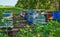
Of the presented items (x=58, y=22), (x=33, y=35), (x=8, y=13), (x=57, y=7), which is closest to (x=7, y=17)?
(x=8, y=13)

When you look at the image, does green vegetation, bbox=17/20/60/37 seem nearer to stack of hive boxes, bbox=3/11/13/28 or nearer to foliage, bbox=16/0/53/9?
stack of hive boxes, bbox=3/11/13/28

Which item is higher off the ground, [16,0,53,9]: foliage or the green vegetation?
[16,0,53,9]: foliage

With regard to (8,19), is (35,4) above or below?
above

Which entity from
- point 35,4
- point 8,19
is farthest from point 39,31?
point 35,4

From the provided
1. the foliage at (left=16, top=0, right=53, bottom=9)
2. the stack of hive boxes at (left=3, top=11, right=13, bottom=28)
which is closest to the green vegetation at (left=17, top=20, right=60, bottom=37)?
the stack of hive boxes at (left=3, top=11, right=13, bottom=28)

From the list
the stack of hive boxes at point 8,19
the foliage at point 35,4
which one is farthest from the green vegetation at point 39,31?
the foliage at point 35,4

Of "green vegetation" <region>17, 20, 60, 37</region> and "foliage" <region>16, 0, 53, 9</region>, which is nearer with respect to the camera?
"green vegetation" <region>17, 20, 60, 37</region>

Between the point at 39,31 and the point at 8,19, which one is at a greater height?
the point at 8,19

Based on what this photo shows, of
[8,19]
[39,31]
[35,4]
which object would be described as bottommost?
[39,31]

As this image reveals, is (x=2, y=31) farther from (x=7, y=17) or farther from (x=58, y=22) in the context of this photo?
(x=58, y=22)

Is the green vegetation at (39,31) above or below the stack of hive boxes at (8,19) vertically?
below

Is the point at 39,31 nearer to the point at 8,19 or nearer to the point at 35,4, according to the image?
the point at 8,19

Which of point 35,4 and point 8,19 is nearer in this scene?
point 8,19

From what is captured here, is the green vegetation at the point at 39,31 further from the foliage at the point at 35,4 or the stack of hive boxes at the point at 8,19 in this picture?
the foliage at the point at 35,4
